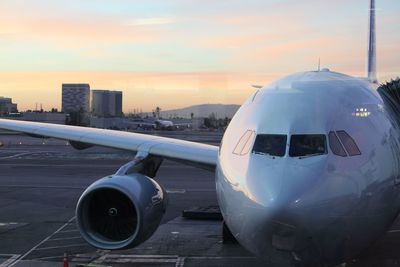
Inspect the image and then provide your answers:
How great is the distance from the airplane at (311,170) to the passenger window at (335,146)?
0.05 feet

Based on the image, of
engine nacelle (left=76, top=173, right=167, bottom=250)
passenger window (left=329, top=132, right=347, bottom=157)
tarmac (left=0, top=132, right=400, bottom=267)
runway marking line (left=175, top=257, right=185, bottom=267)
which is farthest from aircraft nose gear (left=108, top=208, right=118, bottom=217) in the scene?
passenger window (left=329, top=132, right=347, bottom=157)

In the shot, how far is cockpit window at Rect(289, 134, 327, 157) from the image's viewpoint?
7.05 m

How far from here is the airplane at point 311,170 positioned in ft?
21.7

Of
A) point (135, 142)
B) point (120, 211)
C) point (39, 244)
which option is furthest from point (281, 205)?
point (39, 244)

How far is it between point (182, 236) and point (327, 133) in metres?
7.16

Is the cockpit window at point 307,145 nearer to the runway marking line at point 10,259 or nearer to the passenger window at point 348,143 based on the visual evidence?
the passenger window at point 348,143

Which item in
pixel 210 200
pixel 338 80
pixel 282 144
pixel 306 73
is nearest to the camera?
pixel 282 144

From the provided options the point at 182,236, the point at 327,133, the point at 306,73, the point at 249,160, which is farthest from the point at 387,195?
the point at 182,236

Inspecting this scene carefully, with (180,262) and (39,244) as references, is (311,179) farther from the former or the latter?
(39,244)

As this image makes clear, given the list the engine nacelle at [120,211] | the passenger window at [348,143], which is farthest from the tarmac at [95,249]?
the passenger window at [348,143]

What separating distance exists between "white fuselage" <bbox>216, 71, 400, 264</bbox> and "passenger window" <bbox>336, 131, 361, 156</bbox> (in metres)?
0.08

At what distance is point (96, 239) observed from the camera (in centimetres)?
1019

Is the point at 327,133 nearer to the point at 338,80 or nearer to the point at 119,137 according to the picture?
the point at 338,80

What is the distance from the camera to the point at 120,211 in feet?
34.7
